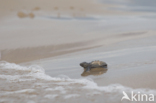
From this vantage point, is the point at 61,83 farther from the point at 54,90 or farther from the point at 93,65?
the point at 93,65

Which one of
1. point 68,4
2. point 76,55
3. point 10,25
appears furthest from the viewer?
point 68,4

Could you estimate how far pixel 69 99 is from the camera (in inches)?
117

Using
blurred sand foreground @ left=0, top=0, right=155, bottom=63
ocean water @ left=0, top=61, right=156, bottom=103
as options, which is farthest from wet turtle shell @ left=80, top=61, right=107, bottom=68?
blurred sand foreground @ left=0, top=0, right=155, bottom=63

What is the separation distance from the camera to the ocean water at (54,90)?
2975 mm

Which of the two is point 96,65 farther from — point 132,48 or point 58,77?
point 132,48

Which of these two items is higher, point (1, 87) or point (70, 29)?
point (70, 29)

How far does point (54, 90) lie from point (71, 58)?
188 cm

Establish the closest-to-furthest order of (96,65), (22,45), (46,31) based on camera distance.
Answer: (96,65), (22,45), (46,31)

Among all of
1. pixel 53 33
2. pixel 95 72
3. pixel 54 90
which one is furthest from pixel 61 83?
pixel 53 33

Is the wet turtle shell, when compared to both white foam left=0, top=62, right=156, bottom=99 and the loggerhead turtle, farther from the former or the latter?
white foam left=0, top=62, right=156, bottom=99

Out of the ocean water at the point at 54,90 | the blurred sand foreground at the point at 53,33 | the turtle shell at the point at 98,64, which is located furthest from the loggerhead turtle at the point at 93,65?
the blurred sand foreground at the point at 53,33

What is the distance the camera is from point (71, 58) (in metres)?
5.12

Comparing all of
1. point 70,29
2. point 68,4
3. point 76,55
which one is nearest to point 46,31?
point 70,29

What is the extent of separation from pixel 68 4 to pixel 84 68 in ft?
31.6
